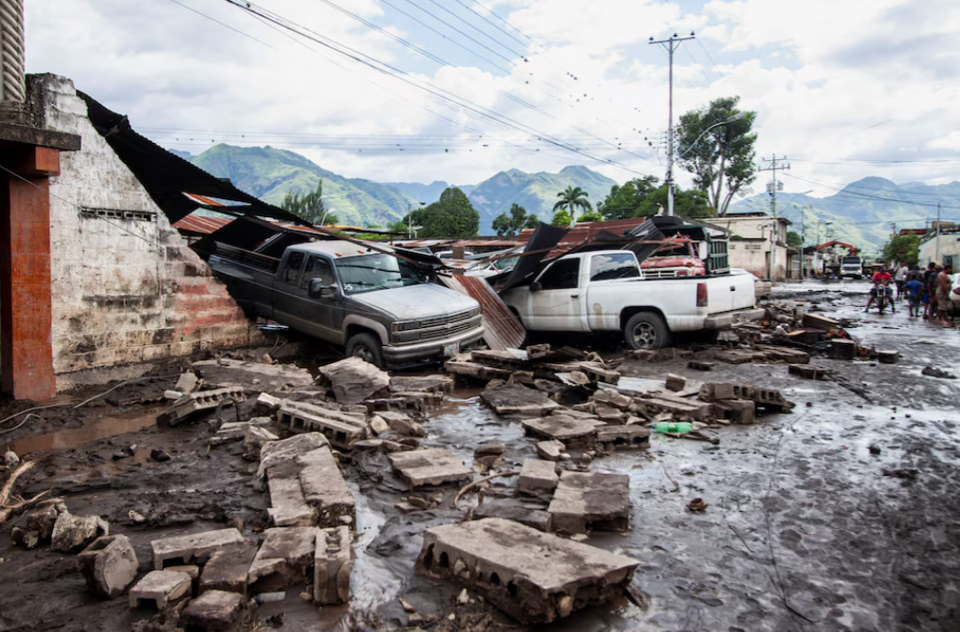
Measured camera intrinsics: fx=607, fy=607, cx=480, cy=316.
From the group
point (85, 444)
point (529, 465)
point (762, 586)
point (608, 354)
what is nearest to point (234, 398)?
point (85, 444)

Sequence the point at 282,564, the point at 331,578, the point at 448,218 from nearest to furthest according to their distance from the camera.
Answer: the point at 331,578 < the point at 282,564 < the point at 448,218

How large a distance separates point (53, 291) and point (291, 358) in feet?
11.9

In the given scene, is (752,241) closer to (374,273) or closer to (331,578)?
(374,273)

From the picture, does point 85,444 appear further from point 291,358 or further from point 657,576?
point 657,576

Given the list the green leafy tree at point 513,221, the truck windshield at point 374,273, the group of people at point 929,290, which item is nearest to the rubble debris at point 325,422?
the truck windshield at point 374,273

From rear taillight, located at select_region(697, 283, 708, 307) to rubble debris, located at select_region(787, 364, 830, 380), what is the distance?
1779mm

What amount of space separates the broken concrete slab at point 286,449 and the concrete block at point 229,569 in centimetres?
134

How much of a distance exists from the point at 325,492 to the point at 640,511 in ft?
7.02

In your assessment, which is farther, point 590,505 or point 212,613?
point 590,505

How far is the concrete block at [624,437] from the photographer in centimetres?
569

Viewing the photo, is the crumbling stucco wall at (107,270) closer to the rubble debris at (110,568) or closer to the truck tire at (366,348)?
the truck tire at (366,348)

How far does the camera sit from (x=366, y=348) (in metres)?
8.95

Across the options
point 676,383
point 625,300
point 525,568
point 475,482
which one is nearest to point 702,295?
point 625,300

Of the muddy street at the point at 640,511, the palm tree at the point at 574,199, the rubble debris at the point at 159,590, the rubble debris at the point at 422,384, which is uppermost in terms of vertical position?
the palm tree at the point at 574,199
